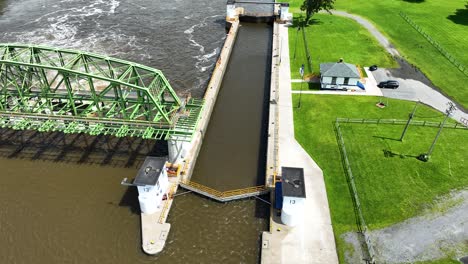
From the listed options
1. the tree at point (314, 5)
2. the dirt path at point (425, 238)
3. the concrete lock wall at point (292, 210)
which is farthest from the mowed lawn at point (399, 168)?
the tree at point (314, 5)

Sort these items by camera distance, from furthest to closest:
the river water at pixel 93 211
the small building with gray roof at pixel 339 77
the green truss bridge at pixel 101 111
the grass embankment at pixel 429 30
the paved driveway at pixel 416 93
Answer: the grass embankment at pixel 429 30 < the small building with gray roof at pixel 339 77 < the paved driveway at pixel 416 93 < the green truss bridge at pixel 101 111 < the river water at pixel 93 211

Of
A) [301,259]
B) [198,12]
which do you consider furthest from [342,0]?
[301,259]

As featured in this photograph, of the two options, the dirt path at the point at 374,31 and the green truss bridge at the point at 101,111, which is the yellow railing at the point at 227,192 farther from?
the dirt path at the point at 374,31

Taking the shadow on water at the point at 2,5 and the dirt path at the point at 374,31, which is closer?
the dirt path at the point at 374,31

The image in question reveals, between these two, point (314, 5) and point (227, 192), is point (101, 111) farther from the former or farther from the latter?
point (314, 5)

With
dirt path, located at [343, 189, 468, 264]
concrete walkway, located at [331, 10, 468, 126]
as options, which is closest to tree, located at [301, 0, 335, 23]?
concrete walkway, located at [331, 10, 468, 126]

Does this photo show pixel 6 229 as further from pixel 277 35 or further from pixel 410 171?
pixel 277 35

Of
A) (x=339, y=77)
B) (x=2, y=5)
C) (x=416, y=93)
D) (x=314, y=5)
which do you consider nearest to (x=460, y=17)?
(x=314, y=5)
